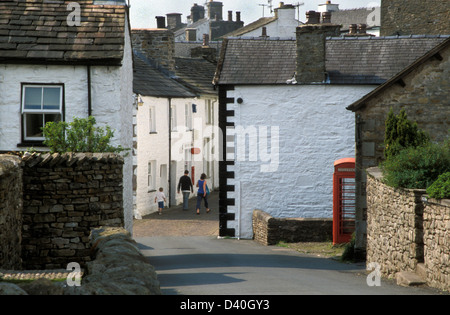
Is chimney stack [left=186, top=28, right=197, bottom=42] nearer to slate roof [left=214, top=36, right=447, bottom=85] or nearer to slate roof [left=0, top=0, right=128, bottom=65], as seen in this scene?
slate roof [left=214, top=36, right=447, bottom=85]

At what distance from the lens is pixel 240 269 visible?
1509 centimetres

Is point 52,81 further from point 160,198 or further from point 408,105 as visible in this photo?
point 160,198

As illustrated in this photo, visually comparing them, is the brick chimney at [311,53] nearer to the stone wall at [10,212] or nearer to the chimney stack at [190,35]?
the stone wall at [10,212]

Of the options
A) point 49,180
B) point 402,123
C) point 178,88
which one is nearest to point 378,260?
point 402,123

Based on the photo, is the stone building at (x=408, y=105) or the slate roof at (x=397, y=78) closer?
the slate roof at (x=397, y=78)

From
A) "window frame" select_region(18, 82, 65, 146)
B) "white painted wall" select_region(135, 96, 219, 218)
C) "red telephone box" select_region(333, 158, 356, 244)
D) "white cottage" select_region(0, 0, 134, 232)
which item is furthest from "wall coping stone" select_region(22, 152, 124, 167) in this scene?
"white painted wall" select_region(135, 96, 219, 218)

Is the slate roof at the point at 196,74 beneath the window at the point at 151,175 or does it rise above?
above

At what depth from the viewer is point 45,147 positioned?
18.1 metres

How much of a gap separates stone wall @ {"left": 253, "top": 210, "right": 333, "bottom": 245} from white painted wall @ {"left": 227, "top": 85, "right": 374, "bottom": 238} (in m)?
2.44

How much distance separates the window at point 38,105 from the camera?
723 inches

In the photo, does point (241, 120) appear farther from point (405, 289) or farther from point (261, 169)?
point (405, 289)

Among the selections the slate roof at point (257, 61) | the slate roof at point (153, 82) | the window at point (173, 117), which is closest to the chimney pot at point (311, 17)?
the slate roof at point (257, 61)

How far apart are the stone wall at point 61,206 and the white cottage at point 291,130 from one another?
1264 centimetres
